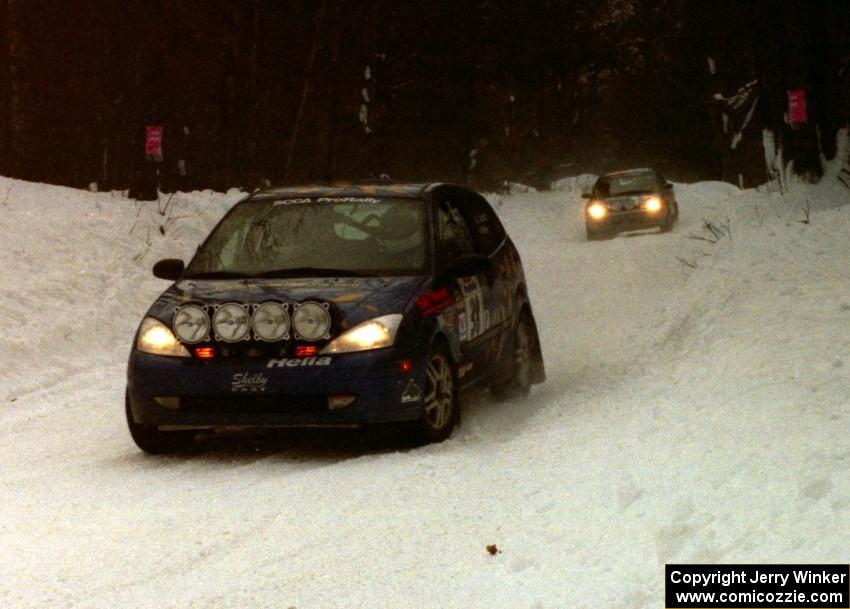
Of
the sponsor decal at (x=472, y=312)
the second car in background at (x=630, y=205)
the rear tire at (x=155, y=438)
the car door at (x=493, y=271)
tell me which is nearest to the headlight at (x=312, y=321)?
the rear tire at (x=155, y=438)

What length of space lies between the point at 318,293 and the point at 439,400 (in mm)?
1003

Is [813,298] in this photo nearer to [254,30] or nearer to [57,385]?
[57,385]

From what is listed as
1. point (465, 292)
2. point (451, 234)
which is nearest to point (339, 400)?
point (465, 292)

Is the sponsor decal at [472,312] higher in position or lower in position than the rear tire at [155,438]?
higher

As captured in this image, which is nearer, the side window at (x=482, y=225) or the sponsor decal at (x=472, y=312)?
the sponsor decal at (x=472, y=312)

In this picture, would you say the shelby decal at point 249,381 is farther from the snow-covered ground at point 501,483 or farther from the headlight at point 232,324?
the snow-covered ground at point 501,483

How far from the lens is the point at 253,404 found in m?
8.48

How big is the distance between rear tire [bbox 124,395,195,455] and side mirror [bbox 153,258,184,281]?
111 cm

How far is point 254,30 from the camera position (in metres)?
35.2

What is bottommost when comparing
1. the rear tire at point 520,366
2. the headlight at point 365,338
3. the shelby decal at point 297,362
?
the rear tire at point 520,366

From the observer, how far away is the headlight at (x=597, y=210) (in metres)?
31.9

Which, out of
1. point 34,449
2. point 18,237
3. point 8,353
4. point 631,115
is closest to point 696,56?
point 631,115

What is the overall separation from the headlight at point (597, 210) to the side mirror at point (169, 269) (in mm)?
22897

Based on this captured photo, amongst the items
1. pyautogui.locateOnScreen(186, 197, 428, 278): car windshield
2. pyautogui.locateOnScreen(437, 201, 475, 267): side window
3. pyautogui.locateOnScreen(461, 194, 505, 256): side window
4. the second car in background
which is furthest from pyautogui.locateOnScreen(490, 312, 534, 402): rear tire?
the second car in background
